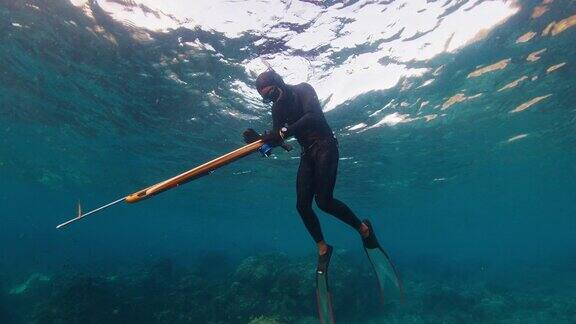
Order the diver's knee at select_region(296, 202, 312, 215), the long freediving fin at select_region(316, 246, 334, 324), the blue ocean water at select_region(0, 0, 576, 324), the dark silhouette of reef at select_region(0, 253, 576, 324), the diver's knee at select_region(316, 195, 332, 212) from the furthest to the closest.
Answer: the dark silhouette of reef at select_region(0, 253, 576, 324), the blue ocean water at select_region(0, 0, 576, 324), the long freediving fin at select_region(316, 246, 334, 324), the diver's knee at select_region(296, 202, 312, 215), the diver's knee at select_region(316, 195, 332, 212)

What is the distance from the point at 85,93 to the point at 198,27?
969cm

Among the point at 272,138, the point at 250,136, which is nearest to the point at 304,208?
the point at 272,138

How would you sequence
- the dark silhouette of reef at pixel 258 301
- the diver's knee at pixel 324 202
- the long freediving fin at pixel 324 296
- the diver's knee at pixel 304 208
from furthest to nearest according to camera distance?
the dark silhouette of reef at pixel 258 301, the long freediving fin at pixel 324 296, the diver's knee at pixel 304 208, the diver's knee at pixel 324 202

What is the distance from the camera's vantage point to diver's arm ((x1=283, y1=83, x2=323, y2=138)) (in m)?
5.44

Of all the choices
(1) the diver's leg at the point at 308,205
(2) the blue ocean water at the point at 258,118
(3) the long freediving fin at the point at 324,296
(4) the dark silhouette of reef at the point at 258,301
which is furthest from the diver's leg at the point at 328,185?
(4) the dark silhouette of reef at the point at 258,301

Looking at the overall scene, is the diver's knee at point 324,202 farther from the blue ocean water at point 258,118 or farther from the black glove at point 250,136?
the blue ocean water at point 258,118

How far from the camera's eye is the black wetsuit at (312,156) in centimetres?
546

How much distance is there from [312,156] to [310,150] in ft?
0.42

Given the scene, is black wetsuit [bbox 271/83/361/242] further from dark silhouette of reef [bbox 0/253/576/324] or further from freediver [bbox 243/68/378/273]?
dark silhouette of reef [bbox 0/253/576/324]

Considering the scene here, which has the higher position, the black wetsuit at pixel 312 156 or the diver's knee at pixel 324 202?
the black wetsuit at pixel 312 156

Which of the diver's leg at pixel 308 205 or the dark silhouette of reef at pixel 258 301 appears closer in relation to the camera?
the diver's leg at pixel 308 205

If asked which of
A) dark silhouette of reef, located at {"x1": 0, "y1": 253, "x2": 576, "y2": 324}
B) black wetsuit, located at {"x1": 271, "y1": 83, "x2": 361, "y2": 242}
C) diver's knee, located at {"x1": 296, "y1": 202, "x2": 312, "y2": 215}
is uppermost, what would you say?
black wetsuit, located at {"x1": 271, "y1": 83, "x2": 361, "y2": 242}

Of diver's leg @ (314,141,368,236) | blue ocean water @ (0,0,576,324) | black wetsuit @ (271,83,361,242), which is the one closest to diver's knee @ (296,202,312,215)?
black wetsuit @ (271,83,361,242)

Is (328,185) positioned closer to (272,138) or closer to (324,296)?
(272,138)
